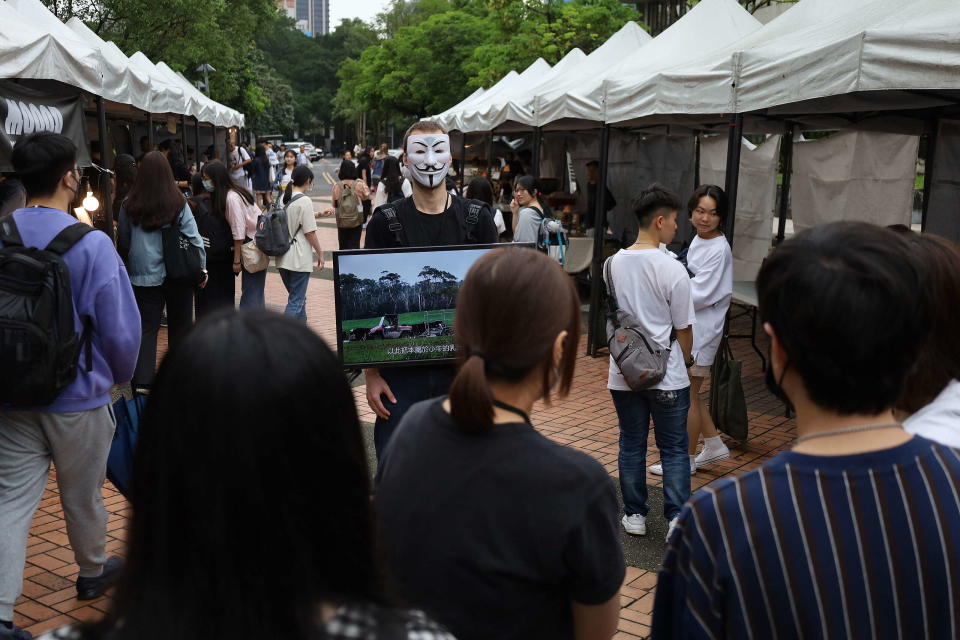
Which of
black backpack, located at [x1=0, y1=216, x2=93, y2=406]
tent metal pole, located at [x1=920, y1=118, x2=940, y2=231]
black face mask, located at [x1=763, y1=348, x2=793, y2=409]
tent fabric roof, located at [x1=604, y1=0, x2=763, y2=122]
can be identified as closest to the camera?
black face mask, located at [x1=763, y1=348, x2=793, y2=409]

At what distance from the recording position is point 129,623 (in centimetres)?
104

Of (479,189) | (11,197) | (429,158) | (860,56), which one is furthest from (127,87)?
(860,56)

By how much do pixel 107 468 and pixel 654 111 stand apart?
498 centimetres

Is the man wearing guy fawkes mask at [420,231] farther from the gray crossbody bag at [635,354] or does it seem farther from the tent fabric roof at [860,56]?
the tent fabric roof at [860,56]

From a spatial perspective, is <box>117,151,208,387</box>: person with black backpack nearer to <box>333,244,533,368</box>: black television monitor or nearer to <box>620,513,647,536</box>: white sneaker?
<box>333,244,533,368</box>: black television monitor

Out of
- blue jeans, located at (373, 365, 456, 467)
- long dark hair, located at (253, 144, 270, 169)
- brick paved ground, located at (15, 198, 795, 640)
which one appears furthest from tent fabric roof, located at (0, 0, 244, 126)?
long dark hair, located at (253, 144, 270, 169)

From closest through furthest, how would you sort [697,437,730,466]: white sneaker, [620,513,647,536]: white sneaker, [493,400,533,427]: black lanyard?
[493,400,533,427]: black lanyard, [620,513,647,536]: white sneaker, [697,437,730,466]: white sneaker

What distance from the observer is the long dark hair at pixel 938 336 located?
6.06 ft

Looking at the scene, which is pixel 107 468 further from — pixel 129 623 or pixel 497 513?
pixel 129 623

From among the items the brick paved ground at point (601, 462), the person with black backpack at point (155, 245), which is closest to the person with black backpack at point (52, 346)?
the brick paved ground at point (601, 462)

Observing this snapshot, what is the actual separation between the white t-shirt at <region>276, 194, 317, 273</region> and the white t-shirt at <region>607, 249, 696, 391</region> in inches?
186

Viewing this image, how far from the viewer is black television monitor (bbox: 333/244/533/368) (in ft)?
11.1

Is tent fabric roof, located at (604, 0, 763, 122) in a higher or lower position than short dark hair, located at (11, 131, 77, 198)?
higher

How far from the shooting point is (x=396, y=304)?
3.42 meters
